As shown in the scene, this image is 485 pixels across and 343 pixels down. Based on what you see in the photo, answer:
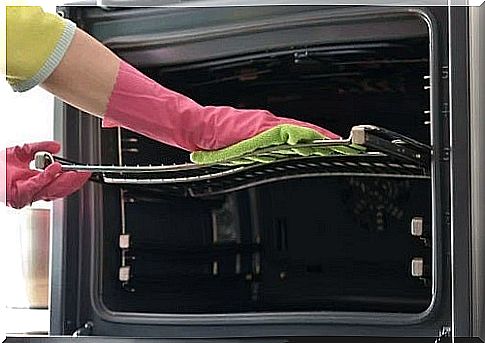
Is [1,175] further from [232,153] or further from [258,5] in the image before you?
[258,5]

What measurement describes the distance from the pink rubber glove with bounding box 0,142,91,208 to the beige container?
0.9 inches

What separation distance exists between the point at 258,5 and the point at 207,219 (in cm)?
31

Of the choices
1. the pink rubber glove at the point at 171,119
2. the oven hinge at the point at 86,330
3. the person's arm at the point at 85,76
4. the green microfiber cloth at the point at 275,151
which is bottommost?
the oven hinge at the point at 86,330

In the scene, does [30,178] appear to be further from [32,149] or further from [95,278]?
[95,278]

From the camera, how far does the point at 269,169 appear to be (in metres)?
1.35

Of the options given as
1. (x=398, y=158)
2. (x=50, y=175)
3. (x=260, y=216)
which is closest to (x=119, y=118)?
(x=50, y=175)

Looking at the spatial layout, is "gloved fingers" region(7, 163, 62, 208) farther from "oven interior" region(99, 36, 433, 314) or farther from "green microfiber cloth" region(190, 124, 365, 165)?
"green microfiber cloth" region(190, 124, 365, 165)

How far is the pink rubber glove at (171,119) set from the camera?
1302 millimetres

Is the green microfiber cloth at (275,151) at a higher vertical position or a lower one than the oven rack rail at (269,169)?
higher

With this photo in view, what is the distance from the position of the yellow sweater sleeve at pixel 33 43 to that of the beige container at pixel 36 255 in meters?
0.19

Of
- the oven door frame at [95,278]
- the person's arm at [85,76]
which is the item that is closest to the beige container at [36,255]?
the oven door frame at [95,278]

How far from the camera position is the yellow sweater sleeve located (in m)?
1.25

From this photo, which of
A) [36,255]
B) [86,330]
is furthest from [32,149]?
[86,330]

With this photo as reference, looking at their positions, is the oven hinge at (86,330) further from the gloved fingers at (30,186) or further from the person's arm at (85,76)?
the person's arm at (85,76)
